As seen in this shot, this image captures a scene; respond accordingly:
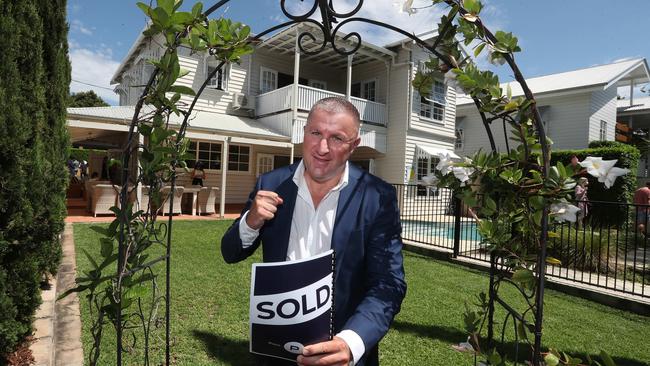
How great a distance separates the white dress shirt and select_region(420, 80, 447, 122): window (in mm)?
15158

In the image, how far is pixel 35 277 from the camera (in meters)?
2.93

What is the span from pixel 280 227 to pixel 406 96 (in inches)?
573

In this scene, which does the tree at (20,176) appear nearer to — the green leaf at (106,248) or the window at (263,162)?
the green leaf at (106,248)

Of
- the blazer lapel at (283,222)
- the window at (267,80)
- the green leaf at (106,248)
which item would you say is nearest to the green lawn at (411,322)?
the green leaf at (106,248)

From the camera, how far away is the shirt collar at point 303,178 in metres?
1.70

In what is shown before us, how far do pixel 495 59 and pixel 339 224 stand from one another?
93cm

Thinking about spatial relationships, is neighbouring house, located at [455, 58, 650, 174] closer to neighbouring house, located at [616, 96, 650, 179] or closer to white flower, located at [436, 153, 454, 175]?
neighbouring house, located at [616, 96, 650, 179]

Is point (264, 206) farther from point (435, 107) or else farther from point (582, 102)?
point (582, 102)

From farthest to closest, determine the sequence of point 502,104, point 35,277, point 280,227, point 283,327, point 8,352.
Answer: point 35,277
point 8,352
point 280,227
point 502,104
point 283,327

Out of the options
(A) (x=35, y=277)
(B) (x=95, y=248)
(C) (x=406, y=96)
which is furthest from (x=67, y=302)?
(C) (x=406, y=96)

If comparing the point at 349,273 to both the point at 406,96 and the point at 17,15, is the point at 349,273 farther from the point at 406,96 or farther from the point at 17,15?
the point at 406,96

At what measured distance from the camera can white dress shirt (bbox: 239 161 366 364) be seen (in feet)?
5.49

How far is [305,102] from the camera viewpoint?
45.0 ft

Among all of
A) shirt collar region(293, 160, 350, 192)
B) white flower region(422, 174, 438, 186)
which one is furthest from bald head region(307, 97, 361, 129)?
white flower region(422, 174, 438, 186)
